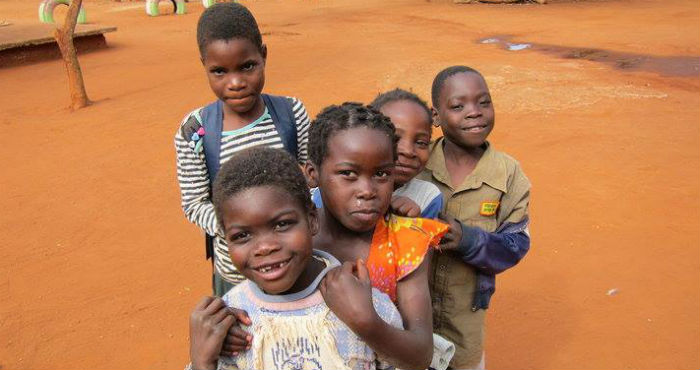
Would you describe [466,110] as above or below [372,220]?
above

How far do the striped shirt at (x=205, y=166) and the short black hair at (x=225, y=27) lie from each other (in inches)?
11.1

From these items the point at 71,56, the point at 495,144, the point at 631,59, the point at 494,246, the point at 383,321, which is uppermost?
the point at 383,321

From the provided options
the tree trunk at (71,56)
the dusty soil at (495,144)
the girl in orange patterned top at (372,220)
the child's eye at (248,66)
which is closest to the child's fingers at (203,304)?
the girl in orange patterned top at (372,220)

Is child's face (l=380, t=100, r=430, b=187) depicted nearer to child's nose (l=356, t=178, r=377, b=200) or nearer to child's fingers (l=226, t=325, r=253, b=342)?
child's nose (l=356, t=178, r=377, b=200)

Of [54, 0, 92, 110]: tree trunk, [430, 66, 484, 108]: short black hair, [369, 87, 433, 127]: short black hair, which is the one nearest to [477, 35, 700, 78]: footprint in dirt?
[54, 0, 92, 110]: tree trunk

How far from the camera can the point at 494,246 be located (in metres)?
2.03

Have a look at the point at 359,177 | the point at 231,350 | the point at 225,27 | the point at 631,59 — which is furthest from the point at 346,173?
the point at 631,59

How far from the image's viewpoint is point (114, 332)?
3900 millimetres

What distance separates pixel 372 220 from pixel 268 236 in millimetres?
324

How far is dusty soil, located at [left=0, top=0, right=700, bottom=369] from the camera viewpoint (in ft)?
12.6

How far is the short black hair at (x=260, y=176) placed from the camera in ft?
4.93

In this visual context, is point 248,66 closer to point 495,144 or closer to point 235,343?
point 235,343

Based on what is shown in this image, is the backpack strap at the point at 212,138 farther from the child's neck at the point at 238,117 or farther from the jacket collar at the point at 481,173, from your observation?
the jacket collar at the point at 481,173

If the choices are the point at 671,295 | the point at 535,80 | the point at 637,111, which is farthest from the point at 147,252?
the point at 535,80
